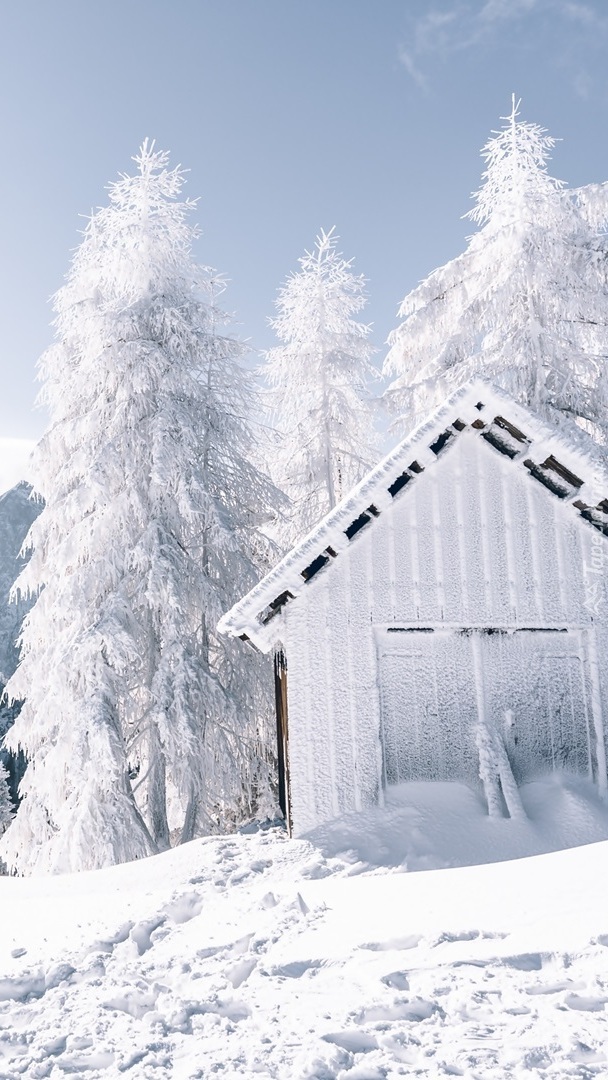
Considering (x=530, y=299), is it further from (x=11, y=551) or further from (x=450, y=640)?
(x=11, y=551)

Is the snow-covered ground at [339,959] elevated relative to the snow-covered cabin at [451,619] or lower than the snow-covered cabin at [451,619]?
lower

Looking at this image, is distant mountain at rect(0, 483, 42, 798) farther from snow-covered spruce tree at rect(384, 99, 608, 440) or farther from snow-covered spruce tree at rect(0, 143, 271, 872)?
snow-covered spruce tree at rect(384, 99, 608, 440)

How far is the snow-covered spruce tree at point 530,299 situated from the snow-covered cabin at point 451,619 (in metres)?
6.21

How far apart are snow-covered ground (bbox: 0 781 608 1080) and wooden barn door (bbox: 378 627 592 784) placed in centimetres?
52

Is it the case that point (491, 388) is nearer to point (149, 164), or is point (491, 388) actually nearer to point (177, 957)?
point (177, 957)

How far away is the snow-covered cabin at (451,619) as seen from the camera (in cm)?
859

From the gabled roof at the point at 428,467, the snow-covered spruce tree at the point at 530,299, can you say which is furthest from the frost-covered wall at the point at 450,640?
the snow-covered spruce tree at the point at 530,299

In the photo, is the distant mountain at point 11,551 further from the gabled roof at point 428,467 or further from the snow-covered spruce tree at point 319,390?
the gabled roof at point 428,467

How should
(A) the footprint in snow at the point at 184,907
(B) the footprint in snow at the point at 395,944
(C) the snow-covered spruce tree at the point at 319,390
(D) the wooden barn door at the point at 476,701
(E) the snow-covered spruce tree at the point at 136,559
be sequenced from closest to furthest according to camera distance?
(B) the footprint in snow at the point at 395,944
(A) the footprint in snow at the point at 184,907
(D) the wooden barn door at the point at 476,701
(E) the snow-covered spruce tree at the point at 136,559
(C) the snow-covered spruce tree at the point at 319,390

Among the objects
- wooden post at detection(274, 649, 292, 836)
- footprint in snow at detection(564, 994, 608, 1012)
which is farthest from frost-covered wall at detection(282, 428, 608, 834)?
footprint in snow at detection(564, 994, 608, 1012)

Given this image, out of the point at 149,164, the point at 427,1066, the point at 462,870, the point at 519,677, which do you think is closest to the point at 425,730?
the point at 519,677

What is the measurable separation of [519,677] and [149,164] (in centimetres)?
1185

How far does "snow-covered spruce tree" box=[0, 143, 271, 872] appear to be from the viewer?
493 inches

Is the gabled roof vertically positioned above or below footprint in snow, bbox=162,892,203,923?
above
